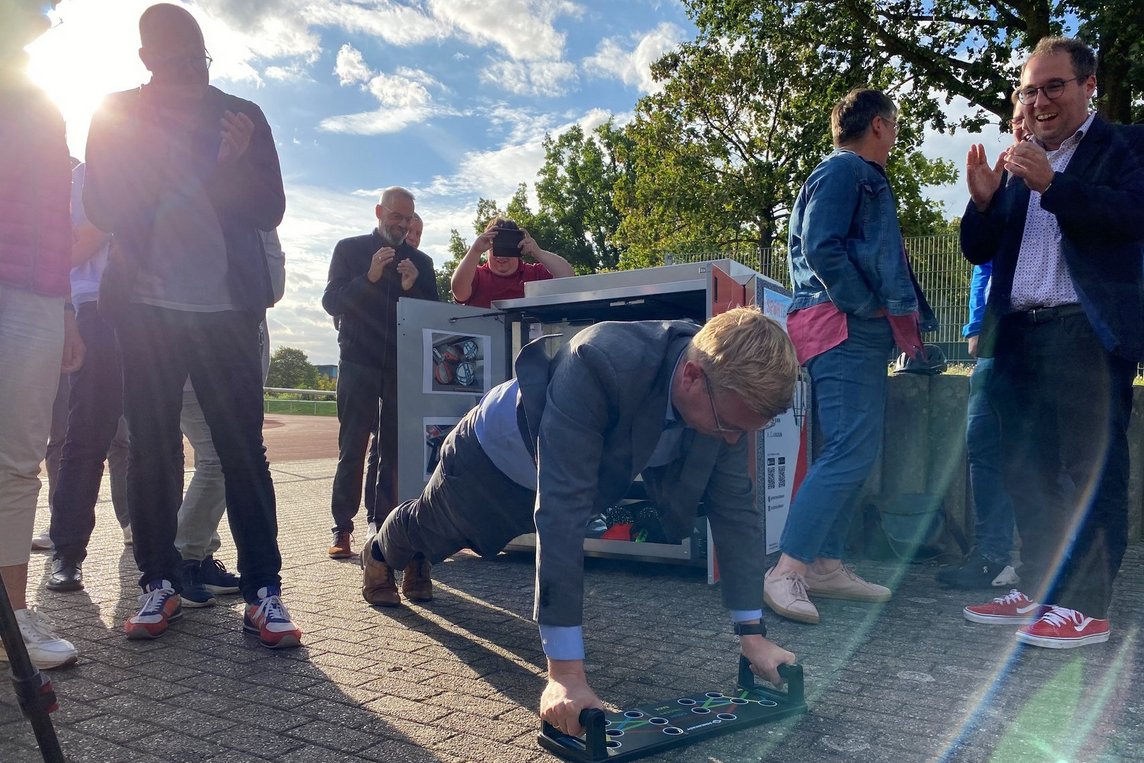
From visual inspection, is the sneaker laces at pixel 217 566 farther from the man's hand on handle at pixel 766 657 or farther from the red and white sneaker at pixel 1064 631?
the red and white sneaker at pixel 1064 631

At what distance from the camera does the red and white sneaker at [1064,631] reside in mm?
3002

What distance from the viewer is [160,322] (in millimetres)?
3105

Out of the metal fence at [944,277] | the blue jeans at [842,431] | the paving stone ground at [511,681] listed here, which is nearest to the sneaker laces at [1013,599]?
the paving stone ground at [511,681]

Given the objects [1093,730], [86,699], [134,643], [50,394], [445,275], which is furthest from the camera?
[445,275]

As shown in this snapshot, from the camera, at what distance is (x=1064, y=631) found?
303 centimetres

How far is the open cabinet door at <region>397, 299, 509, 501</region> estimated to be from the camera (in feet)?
14.7

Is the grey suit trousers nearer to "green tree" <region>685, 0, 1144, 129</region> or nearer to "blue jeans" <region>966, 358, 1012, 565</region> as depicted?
"blue jeans" <region>966, 358, 1012, 565</region>

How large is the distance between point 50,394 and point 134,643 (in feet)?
Result: 3.22

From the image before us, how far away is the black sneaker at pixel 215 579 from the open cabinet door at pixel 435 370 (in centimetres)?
95

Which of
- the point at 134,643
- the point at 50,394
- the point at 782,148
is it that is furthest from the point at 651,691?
the point at 782,148

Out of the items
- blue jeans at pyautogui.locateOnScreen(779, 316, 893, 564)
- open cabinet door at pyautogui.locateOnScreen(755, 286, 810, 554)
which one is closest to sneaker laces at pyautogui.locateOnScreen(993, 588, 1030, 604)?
blue jeans at pyautogui.locateOnScreen(779, 316, 893, 564)

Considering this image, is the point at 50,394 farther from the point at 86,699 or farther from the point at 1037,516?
the point at 1037,516

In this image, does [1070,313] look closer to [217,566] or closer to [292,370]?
[217,566]

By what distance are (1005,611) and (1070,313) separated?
1.26 meters
